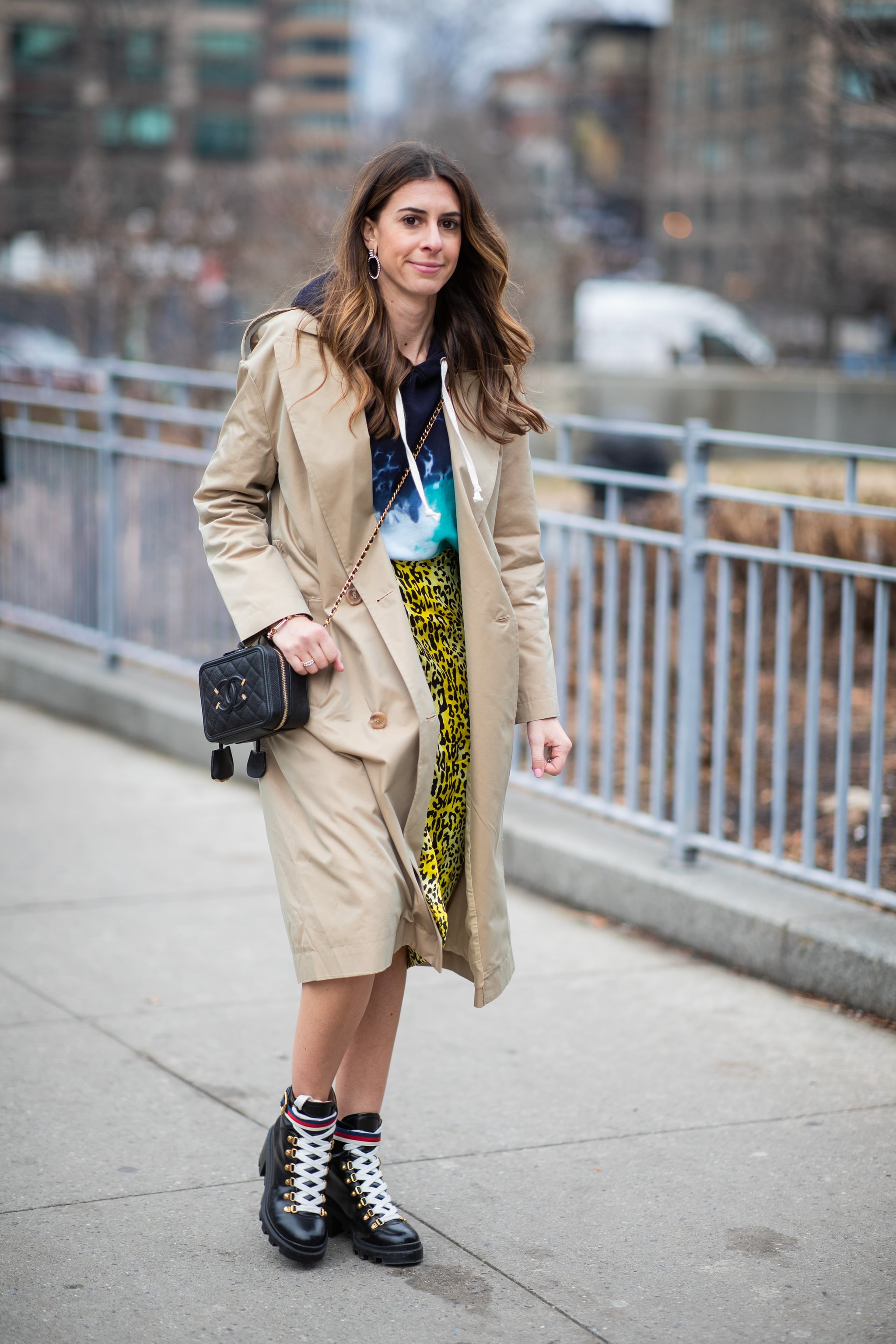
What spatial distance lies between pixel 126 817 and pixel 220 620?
3.66 ft

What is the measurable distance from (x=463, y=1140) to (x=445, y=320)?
1.73 metres

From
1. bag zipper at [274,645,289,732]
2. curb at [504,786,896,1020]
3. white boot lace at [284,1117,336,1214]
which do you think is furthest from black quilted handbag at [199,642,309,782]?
curb at [504,786,896,1020]

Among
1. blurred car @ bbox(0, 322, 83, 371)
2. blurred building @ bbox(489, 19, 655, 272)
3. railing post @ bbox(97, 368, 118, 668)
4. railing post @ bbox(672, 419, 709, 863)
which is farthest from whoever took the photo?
blurred building @ bbox(489, 19, 655, 272)

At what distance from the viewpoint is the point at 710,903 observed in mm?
4859

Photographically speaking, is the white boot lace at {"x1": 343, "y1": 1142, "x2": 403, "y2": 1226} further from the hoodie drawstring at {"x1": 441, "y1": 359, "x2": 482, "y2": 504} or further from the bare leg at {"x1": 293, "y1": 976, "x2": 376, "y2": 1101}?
the hoodie drawstring at {"x1": 441, "y1": 359, "x2": 482, "y2": 504}

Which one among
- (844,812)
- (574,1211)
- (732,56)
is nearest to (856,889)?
(844,812)

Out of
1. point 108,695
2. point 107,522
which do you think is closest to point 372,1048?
point 108,695

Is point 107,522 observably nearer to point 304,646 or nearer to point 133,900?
point 133,900

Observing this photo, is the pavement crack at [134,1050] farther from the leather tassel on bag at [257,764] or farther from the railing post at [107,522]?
the railing post at [107,522]

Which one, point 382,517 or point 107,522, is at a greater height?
point 382,517

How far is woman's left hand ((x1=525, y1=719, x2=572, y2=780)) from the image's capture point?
324 centimetres

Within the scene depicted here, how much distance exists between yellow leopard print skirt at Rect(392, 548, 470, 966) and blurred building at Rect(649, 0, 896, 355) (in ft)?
18.9

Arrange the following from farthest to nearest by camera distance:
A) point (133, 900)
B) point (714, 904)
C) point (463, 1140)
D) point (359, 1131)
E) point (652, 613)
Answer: point (652, 613)
point (133, 900)
point (714, 904)
point (463, 1140)
point (359, 1131)

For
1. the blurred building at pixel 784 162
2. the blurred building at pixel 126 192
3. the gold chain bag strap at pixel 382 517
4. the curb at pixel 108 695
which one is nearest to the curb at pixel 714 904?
the curb at pixel 108 695
